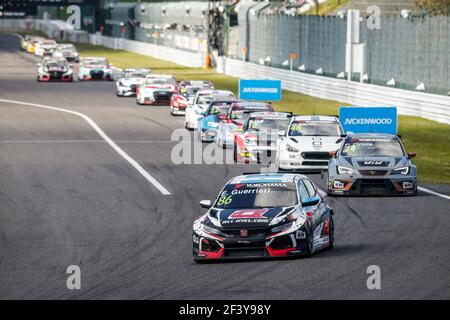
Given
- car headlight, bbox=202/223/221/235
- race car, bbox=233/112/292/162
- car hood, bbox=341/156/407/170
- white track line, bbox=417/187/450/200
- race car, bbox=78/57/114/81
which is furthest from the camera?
race car, bbox=78/57/114/81

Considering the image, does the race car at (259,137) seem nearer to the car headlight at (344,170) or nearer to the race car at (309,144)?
the race car at (309,144)

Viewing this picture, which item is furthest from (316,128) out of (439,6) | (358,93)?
(439,6)

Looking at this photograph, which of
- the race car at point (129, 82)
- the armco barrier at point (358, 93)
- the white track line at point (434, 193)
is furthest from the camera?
the race car at point (129, 82)

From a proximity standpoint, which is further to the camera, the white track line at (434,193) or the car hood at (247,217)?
the white track line at (434,193)

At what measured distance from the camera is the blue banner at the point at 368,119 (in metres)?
35.7

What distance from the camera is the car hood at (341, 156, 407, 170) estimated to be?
26.4 m

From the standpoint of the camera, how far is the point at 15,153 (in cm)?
3722

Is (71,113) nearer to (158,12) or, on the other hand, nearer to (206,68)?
(206,68)

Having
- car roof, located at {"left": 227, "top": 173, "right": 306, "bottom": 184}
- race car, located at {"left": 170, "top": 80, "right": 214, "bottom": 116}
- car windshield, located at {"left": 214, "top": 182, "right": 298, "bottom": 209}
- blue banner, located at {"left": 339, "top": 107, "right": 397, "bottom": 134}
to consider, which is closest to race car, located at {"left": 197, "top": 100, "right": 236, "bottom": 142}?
blue banner, located at {"left": 339, "top": 107, "right": 397, "bottom": 134}

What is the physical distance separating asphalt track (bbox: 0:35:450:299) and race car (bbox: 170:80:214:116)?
1286cm

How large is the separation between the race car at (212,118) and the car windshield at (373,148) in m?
12.3

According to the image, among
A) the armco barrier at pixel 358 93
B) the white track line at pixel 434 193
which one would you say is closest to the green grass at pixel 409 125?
the armco barrier at pixel 358 93

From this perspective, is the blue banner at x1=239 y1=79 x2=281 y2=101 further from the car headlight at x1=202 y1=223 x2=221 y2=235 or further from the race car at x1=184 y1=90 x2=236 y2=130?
the car headlight at x1=202 y1=223 x2=221 y2=235
